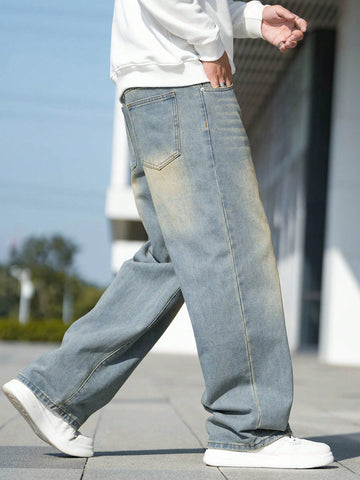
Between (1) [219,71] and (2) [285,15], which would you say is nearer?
(1) [219,71]

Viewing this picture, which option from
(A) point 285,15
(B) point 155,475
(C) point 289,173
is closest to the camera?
(B) point 155,475

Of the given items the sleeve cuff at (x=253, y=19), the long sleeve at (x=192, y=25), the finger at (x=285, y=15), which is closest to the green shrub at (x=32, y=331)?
the sleeve cuff at (x=253, y=19)

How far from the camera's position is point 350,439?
120 inches

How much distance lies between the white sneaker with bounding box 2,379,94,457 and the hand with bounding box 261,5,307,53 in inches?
53.3

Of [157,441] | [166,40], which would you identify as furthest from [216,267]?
[157,441]

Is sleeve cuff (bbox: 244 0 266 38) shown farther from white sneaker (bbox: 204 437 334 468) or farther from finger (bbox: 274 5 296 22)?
white sneaker (bbox: 204 437 334 468)

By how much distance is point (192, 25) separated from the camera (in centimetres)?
221

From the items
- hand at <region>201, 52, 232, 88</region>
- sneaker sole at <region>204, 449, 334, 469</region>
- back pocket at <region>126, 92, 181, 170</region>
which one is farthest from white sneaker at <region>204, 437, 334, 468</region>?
hand at <region>201, 52, 232, 88</region>

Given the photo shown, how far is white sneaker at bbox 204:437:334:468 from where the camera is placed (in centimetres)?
223

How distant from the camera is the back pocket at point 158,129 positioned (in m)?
2.26

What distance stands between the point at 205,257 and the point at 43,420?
0.71 meters

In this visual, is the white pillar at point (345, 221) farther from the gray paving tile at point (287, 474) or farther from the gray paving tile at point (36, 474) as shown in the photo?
the gray paving tile at point (36, 474)

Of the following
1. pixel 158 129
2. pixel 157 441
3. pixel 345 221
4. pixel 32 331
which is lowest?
pixel 32 331

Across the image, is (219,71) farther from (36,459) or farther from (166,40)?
(36,459)
